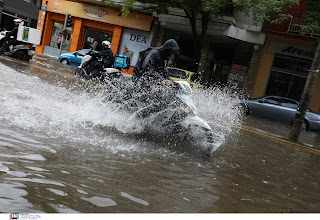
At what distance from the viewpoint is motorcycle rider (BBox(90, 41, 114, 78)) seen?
14117 millimetres

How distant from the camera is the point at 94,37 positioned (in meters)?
28.9

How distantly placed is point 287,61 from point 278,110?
7.93 metres

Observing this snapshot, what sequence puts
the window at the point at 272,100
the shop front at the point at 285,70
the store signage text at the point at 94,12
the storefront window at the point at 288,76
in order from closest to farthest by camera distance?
1. the window at the point at 272,100
2. the shop front at the point at 285,70
3. the storefront window at the point at 288,76
4. the store signage text at the point at 94,12

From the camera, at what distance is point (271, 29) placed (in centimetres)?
2280

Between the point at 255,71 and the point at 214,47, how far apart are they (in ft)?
14.4

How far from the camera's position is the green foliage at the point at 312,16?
729 inches

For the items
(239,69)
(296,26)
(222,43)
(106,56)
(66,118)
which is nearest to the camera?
(66,118)

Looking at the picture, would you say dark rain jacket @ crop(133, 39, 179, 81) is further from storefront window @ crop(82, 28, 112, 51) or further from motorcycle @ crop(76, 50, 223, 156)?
storefront window @ crop(82, 28, 112, 51)

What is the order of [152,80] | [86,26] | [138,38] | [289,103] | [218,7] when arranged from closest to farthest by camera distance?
1. [152,80]
2. [289,103]
3. [218,7]
4. [138,38]
5. [86,26]

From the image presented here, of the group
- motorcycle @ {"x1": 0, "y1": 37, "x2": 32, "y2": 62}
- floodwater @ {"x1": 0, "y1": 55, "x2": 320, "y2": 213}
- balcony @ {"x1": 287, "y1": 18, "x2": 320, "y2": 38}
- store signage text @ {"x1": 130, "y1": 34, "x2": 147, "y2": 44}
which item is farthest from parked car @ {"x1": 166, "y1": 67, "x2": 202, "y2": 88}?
floodwater @ {"x1": 0, "y1": 55, "x2": 320, "y2": 213}

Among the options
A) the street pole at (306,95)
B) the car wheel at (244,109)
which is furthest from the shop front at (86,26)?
the street pole at (306,95)

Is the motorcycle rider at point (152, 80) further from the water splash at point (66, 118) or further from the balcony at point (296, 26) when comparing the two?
the balcony at point (296, 26)

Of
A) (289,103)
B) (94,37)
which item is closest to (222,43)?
(94,37)

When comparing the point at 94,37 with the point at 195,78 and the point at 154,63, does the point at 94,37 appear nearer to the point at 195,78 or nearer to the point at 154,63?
the point at 195,78
